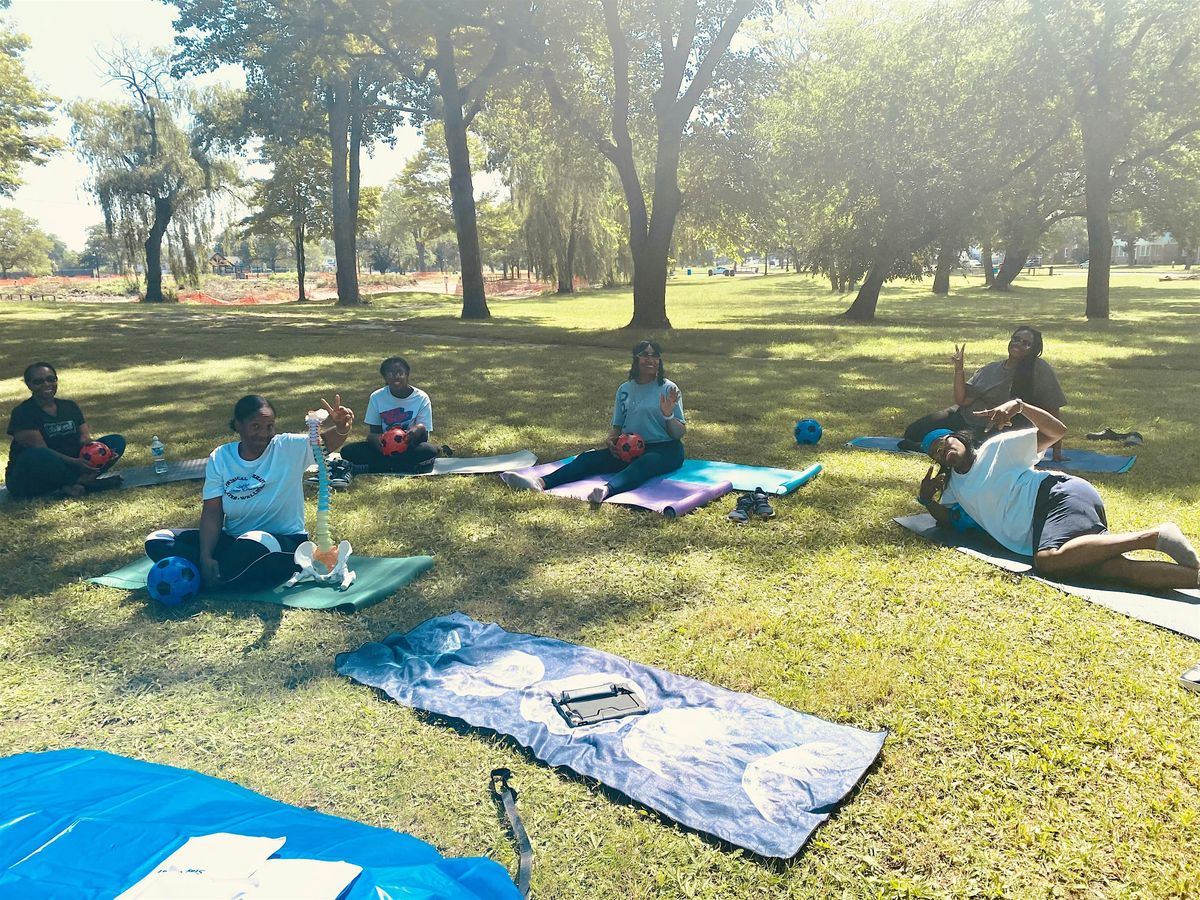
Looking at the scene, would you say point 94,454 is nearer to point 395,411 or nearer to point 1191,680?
point 395,411

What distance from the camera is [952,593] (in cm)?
480

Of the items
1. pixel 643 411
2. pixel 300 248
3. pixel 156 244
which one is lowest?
pixel 643 411

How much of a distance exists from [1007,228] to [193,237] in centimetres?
3755

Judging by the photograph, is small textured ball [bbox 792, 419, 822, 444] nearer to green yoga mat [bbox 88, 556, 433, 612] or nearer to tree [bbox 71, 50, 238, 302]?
green yoga mat [bbox 88, 556, 433, 612]

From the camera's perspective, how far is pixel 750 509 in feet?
20.6

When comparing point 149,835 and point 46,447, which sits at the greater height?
point 46,447

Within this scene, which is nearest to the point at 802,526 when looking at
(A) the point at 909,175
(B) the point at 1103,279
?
(A) the point at 909,175

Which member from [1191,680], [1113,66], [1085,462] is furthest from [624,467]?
[1113,66]

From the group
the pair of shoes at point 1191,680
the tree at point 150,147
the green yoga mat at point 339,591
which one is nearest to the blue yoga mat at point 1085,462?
the pair of shoes at point 1191,680

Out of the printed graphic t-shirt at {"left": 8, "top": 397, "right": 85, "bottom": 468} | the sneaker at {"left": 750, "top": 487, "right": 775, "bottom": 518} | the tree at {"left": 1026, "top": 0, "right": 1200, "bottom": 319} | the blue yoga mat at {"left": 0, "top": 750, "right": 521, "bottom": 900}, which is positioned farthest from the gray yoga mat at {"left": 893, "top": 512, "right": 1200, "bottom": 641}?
the tree at {"left": 1026, "top": 0, "right": 1200, "bottom": 319}

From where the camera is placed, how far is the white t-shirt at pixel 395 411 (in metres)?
7.97

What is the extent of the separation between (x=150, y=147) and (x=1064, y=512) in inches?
1591

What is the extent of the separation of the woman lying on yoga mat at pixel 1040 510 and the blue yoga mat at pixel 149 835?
385cm

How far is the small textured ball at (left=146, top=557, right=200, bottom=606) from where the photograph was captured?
4.71 m
